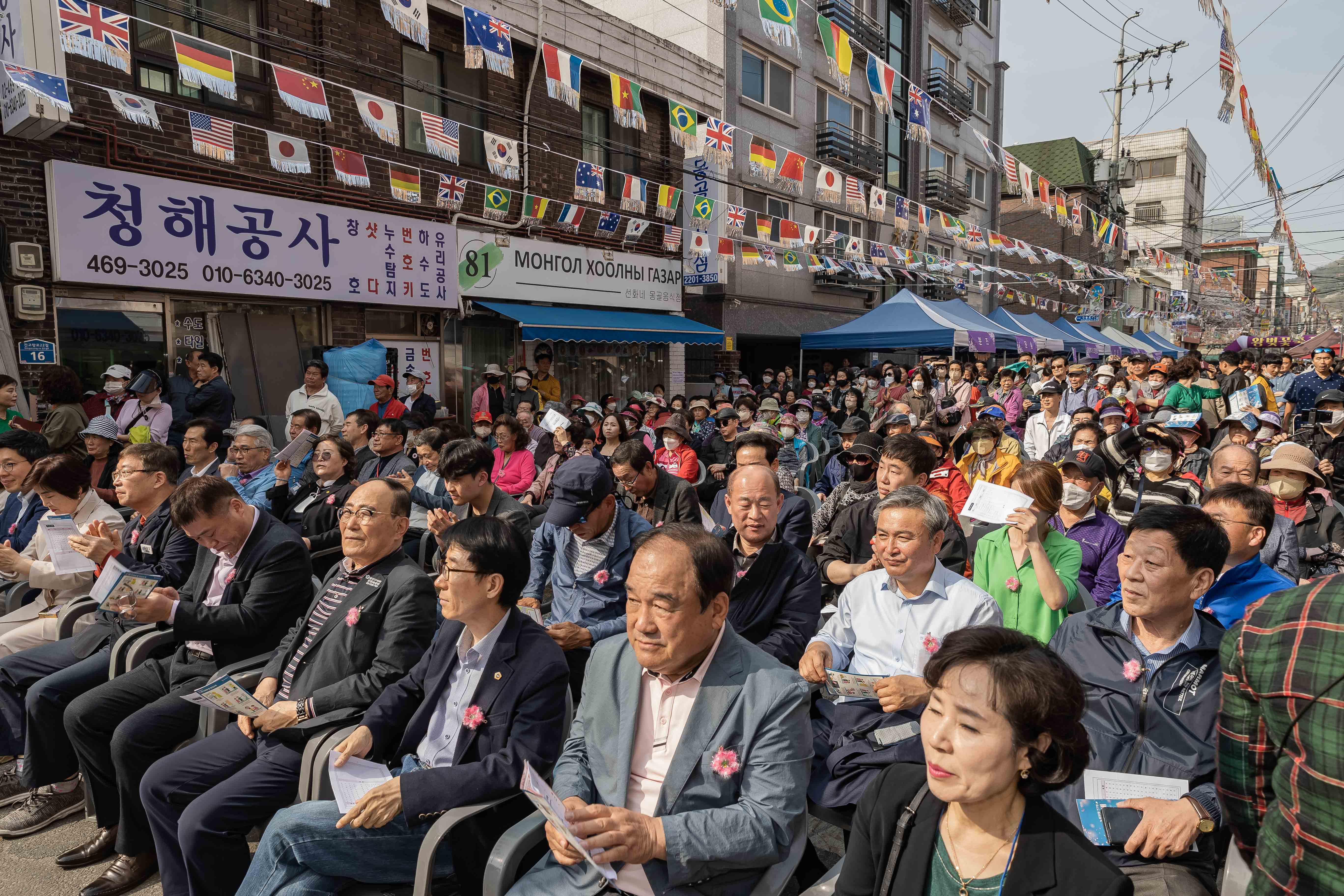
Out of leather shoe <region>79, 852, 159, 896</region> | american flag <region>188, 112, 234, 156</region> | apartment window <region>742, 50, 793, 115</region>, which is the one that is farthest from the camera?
apartment window <region>742, 50, 793, 115</region>

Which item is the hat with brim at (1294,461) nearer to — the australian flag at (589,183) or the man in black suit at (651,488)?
the man in black suit at (651,488)

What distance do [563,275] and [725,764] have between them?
1263cm

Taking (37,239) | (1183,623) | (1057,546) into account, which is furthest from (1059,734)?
(37,239)

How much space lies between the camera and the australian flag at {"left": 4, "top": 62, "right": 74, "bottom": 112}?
6438 mm

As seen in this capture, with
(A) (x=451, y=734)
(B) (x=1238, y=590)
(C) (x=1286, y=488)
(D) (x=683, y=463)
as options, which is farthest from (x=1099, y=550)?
(D) (x=683, y=463)

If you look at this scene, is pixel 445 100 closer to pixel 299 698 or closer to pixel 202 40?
pixel 202 40

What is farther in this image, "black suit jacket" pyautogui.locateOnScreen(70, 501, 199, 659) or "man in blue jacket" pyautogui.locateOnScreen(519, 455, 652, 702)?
"black suit jacket" pyautogui.locateOnScreen(70, 501, 199, 659)

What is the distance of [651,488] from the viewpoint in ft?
17.4

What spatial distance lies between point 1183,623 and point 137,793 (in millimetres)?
4202

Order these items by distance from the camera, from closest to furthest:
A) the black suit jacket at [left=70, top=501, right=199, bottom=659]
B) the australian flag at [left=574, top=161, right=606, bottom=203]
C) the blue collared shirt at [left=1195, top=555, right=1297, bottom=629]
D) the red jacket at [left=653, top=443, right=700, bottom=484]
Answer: the blue collared shirt at [left=1195, top=555, right=1297, bottom=629] → the black suit jacket at [left=70, top=501, right=199, bottom=659] → the red jacket at [left=653, top=443, right=700, bottom=484] → the australian flag at [left=574, top=161, right=606, bottom=203]

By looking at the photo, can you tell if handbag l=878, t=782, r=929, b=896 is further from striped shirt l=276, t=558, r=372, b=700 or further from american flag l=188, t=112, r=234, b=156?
american flag l=188, t=112, r=234, b=156

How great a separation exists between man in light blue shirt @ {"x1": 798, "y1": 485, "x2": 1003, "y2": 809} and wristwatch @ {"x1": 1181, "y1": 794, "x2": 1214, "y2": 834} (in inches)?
31.2

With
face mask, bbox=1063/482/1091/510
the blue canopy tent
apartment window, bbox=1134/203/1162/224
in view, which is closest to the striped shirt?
face mask, bbox=1063/482/1091/510

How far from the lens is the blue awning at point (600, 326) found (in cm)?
1266
